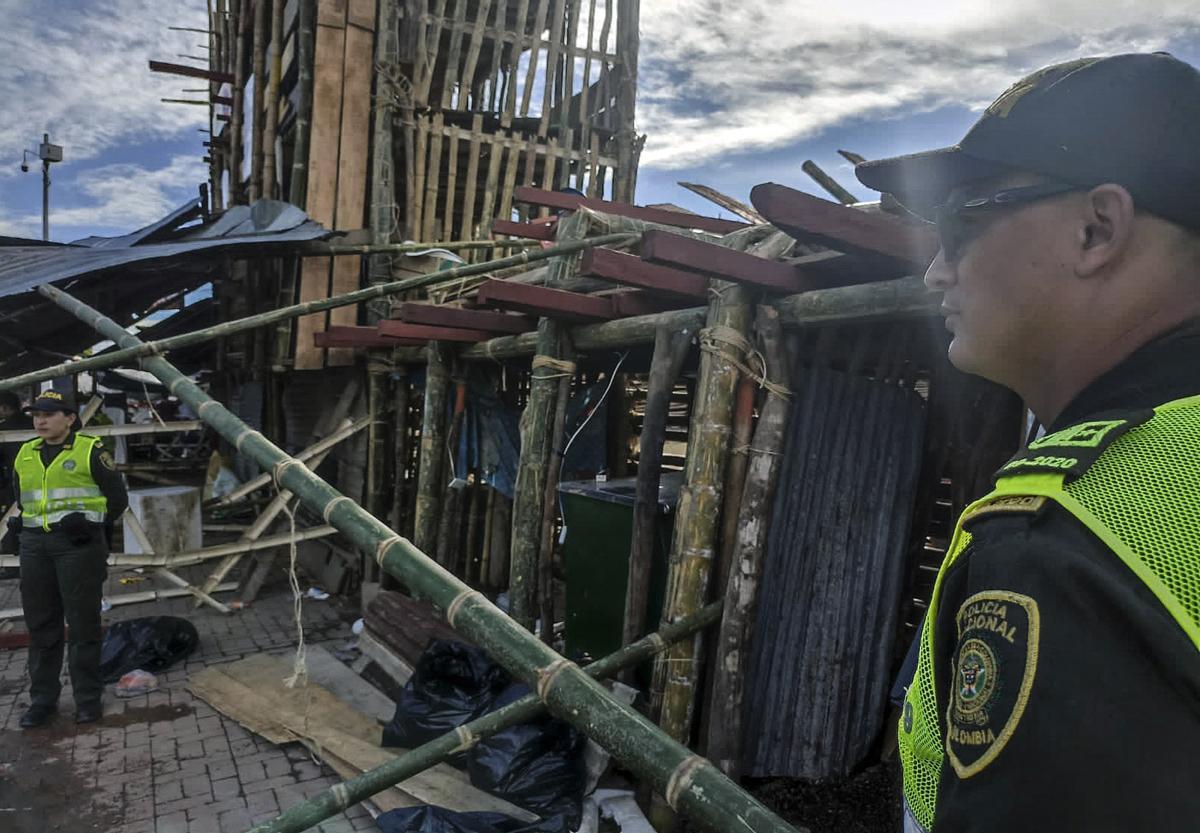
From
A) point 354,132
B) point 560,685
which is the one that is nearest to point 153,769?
point 560,685

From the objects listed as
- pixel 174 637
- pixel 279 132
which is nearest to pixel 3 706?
pixel 174 637

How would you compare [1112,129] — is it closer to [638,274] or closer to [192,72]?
[638,274]

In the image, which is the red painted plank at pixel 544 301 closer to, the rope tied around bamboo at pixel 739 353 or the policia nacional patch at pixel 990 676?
the rope tied around bamboo at pixel 739 353

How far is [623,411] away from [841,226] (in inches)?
157

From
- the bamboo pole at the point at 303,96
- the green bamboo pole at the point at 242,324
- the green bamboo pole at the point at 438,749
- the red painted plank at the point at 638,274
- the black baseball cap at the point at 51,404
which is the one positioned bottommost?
the green bamboo pole at the point at 438,749

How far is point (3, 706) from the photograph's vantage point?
5324mm

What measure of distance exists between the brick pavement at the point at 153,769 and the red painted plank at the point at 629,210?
4.64 metres

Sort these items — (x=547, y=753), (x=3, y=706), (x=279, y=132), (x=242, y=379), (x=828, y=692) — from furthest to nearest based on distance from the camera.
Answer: (x=242, y=379), (x=279, y=132), (x=3, y=706), (x=547, y=753), (x=828, y=692)

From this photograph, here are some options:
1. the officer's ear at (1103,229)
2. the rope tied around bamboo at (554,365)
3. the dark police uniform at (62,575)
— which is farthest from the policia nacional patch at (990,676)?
the dark police uniform at (62,575)

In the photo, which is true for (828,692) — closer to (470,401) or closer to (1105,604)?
(1105,604)

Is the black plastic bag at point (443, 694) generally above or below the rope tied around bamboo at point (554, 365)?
below

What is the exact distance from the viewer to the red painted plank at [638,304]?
14.8 ft

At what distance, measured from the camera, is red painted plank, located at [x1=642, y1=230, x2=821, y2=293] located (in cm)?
316

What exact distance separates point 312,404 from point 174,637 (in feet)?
14.6
